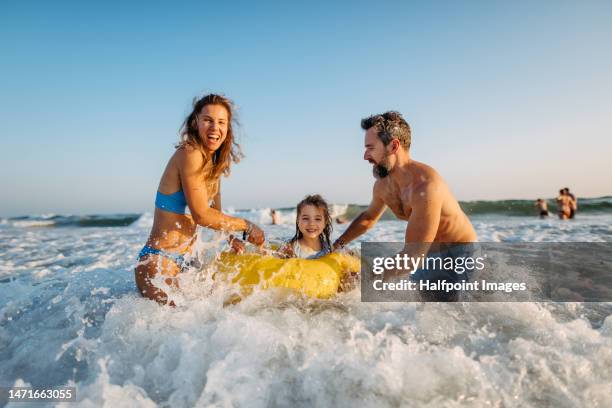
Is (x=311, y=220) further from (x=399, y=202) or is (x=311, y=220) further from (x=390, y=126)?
(x=390, y=126)

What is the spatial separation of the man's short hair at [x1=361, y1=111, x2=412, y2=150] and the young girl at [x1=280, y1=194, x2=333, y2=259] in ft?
4.01

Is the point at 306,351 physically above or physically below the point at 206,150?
below

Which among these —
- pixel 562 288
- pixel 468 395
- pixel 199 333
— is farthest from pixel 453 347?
pixel 562 288

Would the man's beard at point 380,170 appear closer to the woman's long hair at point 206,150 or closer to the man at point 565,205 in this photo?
the woman's long hair at point 206,150

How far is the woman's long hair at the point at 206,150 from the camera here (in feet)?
11.6

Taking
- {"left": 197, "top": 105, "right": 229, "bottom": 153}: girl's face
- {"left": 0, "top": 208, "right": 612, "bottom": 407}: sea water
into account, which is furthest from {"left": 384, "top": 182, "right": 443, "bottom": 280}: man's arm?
{"left": 197, "top": 105, "right": 229, "bottom": 153}: girl's face

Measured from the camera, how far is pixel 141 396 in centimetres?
220

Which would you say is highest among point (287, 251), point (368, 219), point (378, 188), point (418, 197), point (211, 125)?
point (211, 125)

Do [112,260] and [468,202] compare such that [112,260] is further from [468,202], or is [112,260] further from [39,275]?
[468,202]

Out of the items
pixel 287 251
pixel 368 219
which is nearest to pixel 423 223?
pixel 368 219

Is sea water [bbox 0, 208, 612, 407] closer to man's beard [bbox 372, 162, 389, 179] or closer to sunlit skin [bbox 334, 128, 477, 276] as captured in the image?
sunlit skin [bbox 334, 128, 477, 276]

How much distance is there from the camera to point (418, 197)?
134 inches

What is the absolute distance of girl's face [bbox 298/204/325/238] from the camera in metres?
4.57

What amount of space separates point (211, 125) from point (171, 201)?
779 mm
